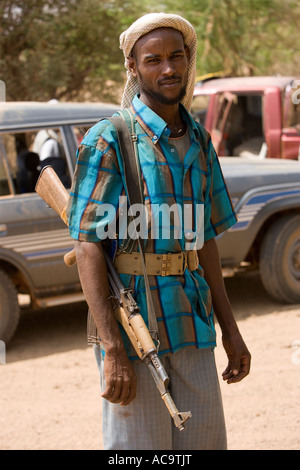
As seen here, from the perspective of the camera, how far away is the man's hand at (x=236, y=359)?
8.28 feet

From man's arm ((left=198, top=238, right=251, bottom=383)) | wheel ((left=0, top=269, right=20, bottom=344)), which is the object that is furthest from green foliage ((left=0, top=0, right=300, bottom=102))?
man's arm ((left=198, top=238, right=251, bottom=383))

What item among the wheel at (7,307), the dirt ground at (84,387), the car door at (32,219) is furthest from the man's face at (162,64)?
the wheel at (7,307)

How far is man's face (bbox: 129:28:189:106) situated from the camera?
2.26 meters

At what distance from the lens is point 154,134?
229cm

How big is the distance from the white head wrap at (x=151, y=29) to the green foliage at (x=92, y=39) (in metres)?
9.88

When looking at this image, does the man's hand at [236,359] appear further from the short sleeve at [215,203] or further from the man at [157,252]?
the short sleeve at [215,203]

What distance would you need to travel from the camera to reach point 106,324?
2.17 metres

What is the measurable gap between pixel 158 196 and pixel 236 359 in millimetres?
707

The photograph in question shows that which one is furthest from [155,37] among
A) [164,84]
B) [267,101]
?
[267,101]

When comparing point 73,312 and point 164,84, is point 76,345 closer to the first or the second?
point 73,312

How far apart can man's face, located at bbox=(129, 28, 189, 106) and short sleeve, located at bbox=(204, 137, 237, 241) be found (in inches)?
11.2

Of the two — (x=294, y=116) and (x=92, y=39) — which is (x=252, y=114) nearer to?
(x=294, y=116)

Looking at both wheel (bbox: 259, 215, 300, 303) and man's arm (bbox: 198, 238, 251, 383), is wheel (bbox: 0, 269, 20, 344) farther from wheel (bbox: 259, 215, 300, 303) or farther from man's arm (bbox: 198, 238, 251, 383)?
man's arm (bbox: 198, 238, 251, 383)

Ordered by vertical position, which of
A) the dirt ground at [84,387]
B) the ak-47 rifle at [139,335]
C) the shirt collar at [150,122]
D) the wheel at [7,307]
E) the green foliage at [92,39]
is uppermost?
the green foliage at [92,39]
